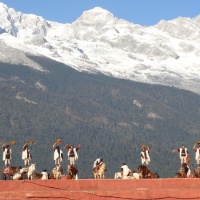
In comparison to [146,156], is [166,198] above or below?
below

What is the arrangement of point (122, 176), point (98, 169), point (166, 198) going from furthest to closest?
point (98, 169)
point (122, 176)
point (166, 198)

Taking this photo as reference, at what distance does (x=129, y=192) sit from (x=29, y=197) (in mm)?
5241

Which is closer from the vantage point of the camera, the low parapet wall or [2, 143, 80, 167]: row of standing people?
the low parapet wall

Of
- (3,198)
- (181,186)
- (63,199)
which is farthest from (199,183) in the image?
(3,198)

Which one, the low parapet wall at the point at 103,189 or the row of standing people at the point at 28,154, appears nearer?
the low parapet wall at the point at 103,189

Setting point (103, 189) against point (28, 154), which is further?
point (28, 154)

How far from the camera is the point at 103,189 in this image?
131 feet

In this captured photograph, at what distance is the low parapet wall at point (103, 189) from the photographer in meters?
38.6

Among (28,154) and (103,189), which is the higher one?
(28,154)

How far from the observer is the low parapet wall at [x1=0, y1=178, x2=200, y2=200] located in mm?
38562

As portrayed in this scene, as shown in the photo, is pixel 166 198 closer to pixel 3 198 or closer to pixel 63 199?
pixel 63 199

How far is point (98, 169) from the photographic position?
174ft

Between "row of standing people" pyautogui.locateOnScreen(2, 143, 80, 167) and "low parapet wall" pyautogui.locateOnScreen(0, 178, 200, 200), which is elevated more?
"row of standing people" pyautogui.locateOnScreen(2, 143, 80, 167)

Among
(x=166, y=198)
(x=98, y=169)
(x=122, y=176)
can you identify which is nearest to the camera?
(x=166, y=198)
